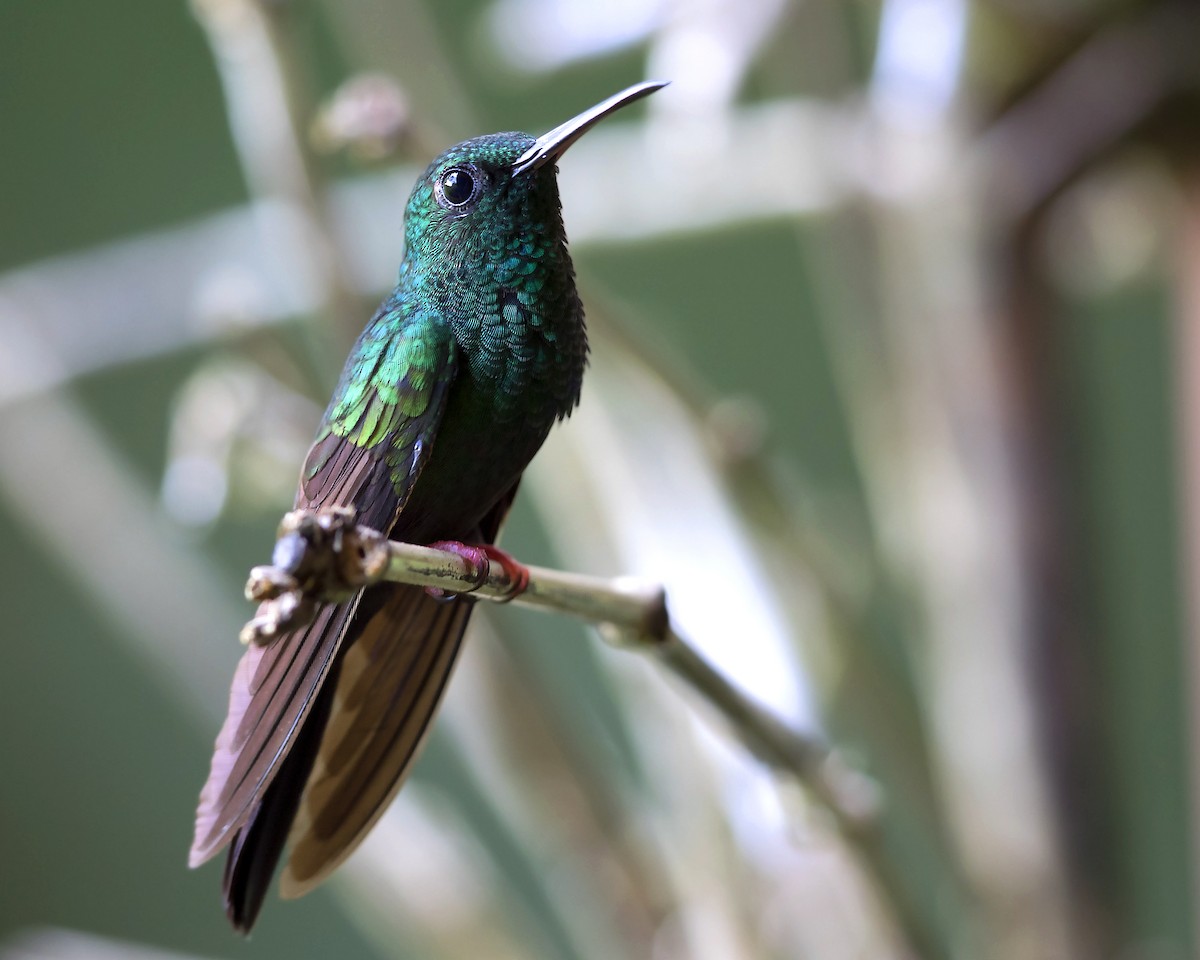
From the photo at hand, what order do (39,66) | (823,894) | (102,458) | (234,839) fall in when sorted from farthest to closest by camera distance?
(39,66), (102,458), (823,894), (234,839)

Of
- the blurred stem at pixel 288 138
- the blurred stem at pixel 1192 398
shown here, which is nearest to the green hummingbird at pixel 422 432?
the blurred stem at pixel 288 138

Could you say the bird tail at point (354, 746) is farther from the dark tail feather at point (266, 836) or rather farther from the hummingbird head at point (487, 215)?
the hummingbird head at point (487, 215)

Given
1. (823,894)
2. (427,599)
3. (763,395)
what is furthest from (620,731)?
(427,599)

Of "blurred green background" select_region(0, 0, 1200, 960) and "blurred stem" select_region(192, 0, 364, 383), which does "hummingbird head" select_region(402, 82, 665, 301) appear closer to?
"blurred green background" select_region(0, 0, 1200, 960)

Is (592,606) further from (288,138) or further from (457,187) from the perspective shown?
(288,138)

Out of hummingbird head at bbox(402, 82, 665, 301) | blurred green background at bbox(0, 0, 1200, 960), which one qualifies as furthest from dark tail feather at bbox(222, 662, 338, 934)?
blurred green background at bbox(0, 0, 1200, 960)

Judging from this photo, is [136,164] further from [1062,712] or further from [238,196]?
[1062,712]
